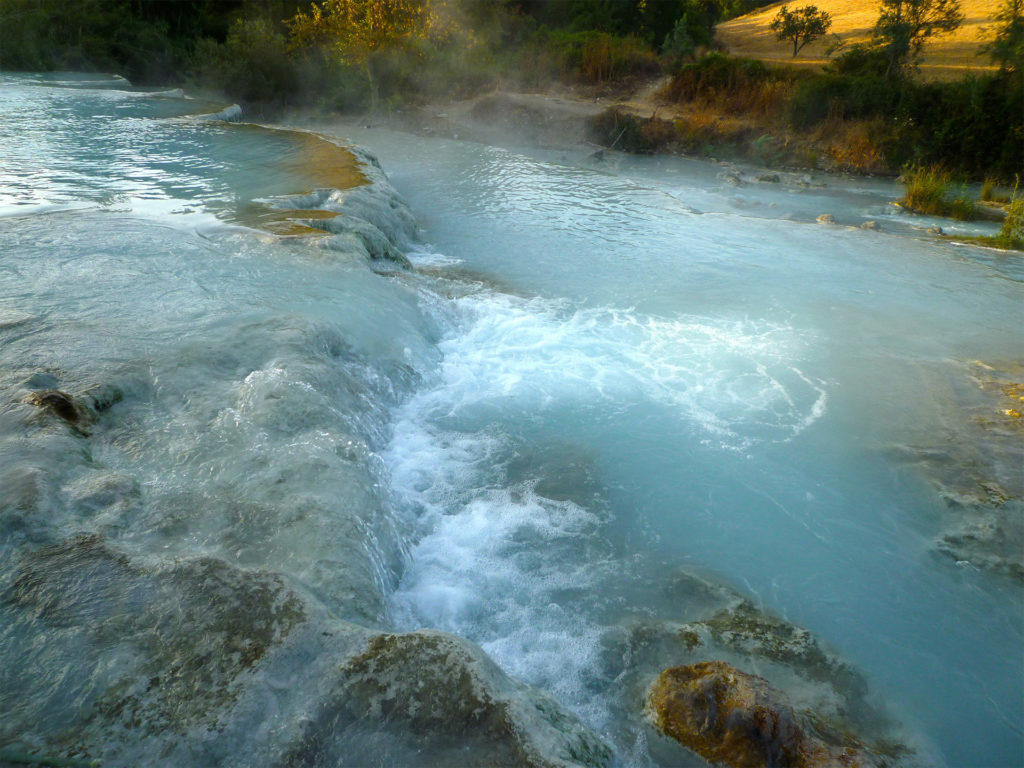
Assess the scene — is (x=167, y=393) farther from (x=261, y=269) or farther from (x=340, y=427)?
(x=261, y=269)

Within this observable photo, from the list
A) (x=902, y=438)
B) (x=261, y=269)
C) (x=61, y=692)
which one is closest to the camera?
(x=61, y=692)

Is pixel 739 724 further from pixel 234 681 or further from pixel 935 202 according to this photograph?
pixel 935 202

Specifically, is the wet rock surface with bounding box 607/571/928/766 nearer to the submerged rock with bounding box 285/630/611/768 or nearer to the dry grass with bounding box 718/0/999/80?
the submerged rock with bounding box 285/630/611/768

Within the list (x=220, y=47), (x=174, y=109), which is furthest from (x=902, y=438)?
(x=220, y=47)

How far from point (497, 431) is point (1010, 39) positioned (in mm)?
19502

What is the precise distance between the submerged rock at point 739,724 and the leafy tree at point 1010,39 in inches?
748

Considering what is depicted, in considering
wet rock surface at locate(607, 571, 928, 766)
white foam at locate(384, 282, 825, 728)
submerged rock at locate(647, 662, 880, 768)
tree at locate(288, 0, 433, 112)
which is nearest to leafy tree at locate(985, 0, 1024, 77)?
tree at locate(288, 0, 433, 112)

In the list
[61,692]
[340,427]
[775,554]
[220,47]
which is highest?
[220,47]

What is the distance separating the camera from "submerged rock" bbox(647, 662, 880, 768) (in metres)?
2.60

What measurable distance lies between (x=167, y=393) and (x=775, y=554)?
13.1 ft

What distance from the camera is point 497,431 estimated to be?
5.18 metres

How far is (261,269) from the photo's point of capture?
6.21m

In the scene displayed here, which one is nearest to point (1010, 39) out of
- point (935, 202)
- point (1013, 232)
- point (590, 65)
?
point (935, 202)

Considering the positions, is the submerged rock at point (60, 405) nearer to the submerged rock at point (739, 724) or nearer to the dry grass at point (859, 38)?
the submerged rock at point (739, 724)
